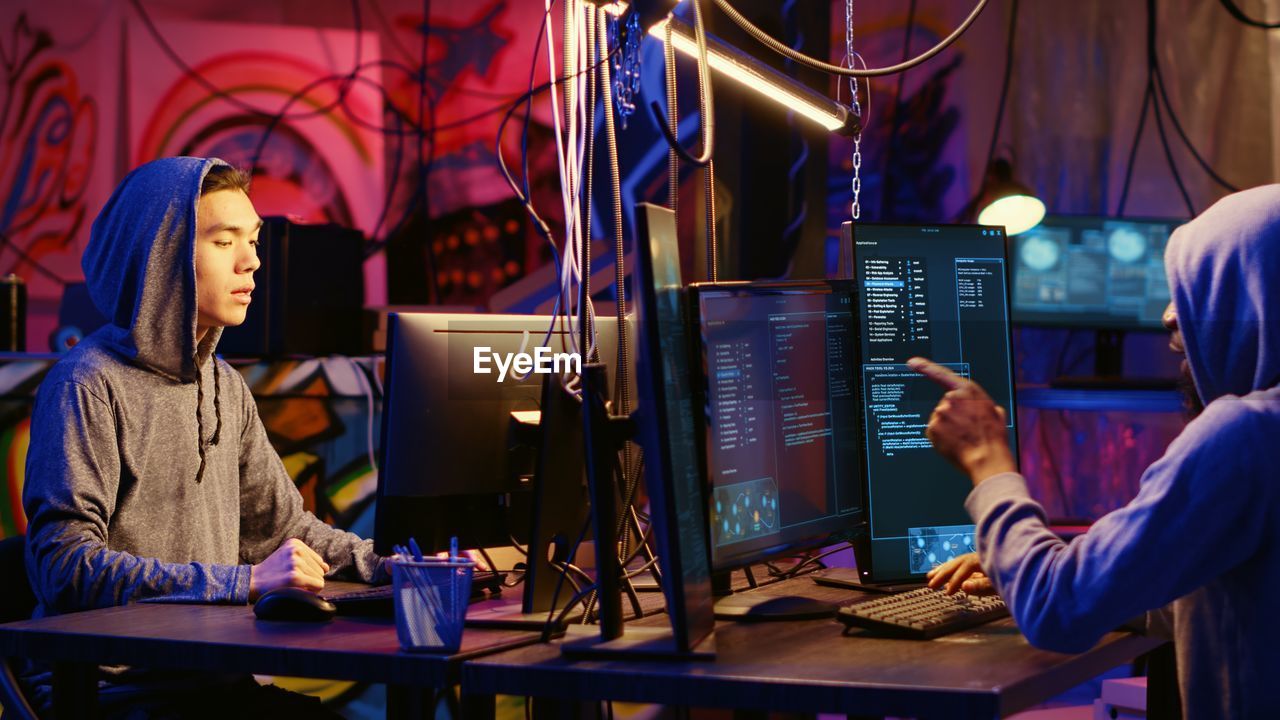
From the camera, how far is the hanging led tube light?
1.77 meters

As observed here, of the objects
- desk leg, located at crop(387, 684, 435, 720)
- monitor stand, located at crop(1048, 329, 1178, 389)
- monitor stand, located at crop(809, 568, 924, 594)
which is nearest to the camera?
desk leg, located at crop(387, 684, 435, 720)

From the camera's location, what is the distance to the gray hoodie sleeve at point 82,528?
5.74 feet

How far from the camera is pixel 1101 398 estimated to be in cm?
339

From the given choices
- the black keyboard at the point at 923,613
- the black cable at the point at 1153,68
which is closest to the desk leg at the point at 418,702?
Answer: the black keyboard at the point at 923,613

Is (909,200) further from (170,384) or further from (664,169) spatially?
Result: (170,384)

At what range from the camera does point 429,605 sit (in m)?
1.35

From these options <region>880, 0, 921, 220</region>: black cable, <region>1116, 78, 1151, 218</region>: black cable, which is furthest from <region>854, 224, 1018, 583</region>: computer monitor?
<region>1116, 78, 1151, 218</region>: black cable

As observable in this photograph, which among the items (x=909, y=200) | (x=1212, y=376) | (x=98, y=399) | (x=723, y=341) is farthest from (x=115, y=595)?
(x=909, y=200)

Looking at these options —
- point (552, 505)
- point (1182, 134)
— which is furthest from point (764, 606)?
point (1182, 134)

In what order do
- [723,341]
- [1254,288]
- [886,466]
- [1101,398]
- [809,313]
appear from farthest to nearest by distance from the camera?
[1101,398] → [886,466] → [809,313] → [723,341] → [1254,288]

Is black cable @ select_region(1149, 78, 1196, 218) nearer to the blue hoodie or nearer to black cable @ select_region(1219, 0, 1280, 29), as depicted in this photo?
black cable @ select_region(1219, 0, 1280, 29)

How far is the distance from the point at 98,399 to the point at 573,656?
1041mm

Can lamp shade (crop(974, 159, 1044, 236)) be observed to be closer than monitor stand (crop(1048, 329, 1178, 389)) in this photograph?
No

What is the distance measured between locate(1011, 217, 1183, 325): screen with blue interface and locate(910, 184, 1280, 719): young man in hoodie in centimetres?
227
